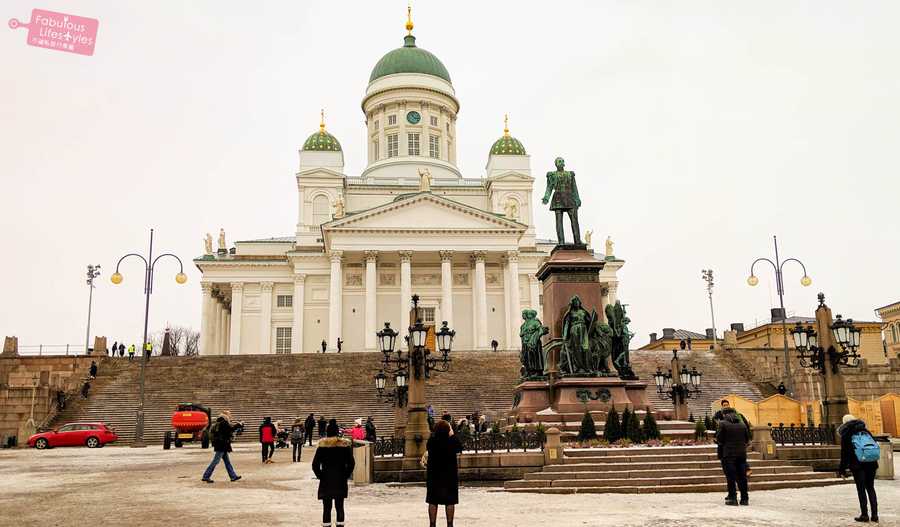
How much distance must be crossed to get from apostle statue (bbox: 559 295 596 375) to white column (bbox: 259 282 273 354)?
51.1 metres

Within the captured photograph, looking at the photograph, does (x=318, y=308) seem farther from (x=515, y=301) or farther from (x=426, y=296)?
(x=515, y=301)

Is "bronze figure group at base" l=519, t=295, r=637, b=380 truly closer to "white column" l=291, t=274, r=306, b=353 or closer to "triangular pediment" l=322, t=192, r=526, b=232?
"triangular pediment" l=322, t=192, r=526, b=232

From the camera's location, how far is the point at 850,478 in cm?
1711

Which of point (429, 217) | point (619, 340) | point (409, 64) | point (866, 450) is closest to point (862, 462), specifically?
point (866, 450)

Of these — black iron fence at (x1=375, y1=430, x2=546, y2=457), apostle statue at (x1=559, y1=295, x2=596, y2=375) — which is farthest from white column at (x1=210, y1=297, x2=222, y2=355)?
black iron fence at (x1=375, y1=430, x2=546, y2=457)

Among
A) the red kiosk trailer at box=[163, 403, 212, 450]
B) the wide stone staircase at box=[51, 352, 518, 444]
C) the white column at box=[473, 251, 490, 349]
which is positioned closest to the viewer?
the red kiosk trailer at box=[163, 403, 212, 450]

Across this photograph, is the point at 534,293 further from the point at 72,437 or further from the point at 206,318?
the point at 72,437

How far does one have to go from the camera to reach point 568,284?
69.0ft

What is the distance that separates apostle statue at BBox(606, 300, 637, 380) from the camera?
21.1m

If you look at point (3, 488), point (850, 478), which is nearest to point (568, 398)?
point (850, 478)

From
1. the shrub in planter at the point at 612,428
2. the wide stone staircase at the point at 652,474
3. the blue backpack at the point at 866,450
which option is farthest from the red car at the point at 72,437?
the blue backpack at the point at 866,450

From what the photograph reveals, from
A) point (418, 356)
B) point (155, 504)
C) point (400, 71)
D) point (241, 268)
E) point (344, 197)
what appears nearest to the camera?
point (155, 504)

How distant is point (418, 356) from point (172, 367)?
34729 millimetres

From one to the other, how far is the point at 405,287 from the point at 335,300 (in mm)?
5609
